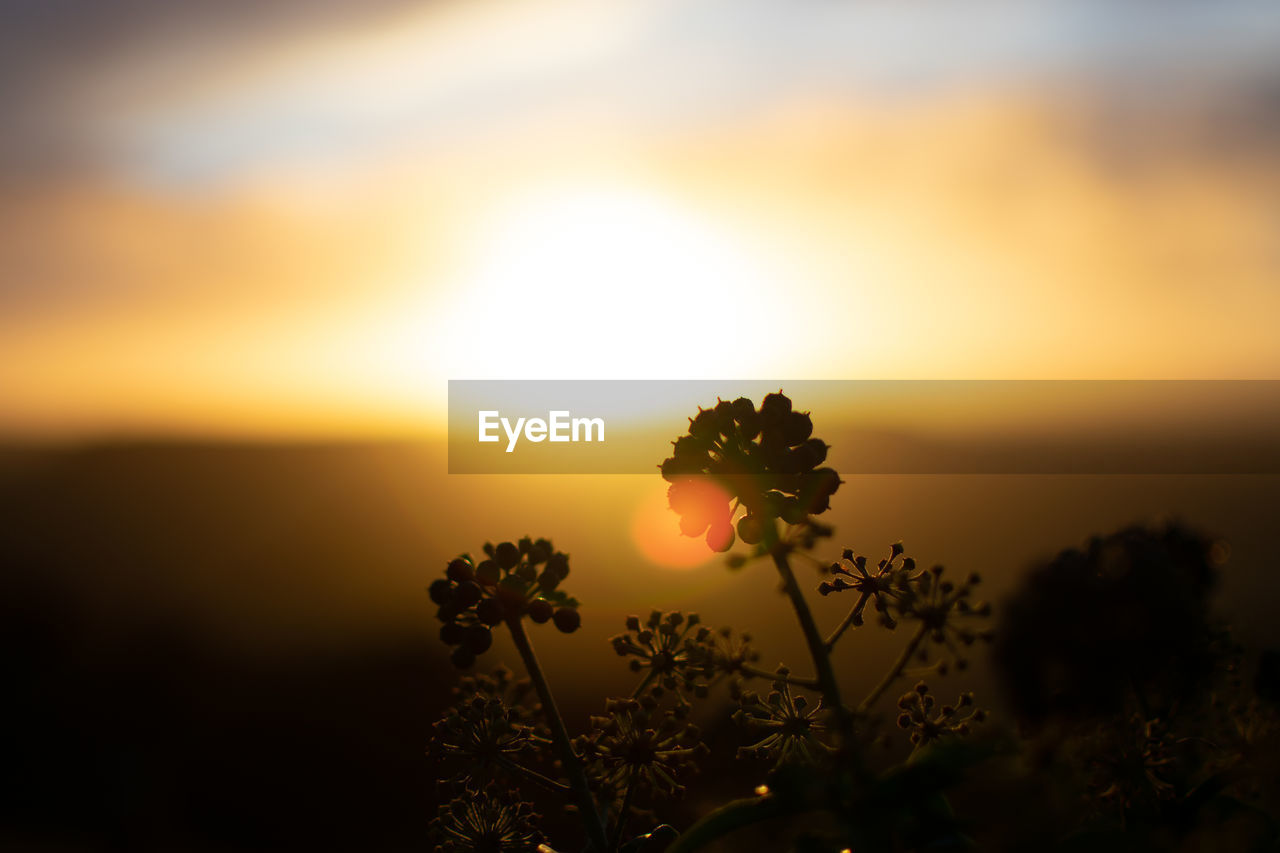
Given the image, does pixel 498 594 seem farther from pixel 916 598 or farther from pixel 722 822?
pixel 722 822

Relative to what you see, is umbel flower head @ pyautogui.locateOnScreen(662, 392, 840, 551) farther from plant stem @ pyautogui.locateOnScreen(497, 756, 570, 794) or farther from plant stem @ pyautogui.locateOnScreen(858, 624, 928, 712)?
plant stem @ pyautogui.locateOnScreen(497, 756, 570, 794)

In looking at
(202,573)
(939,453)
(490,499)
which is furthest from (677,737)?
(202,573)

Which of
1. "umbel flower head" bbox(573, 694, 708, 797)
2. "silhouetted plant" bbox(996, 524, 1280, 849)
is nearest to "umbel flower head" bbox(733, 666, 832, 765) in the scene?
"umbel flower head" bbox(573, 694, 708, 797)

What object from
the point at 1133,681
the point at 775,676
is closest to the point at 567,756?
the point at 775,676

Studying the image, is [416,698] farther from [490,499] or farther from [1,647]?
[1,647]

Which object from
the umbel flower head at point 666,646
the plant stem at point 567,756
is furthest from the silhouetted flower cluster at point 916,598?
the plant stem at point 567,756

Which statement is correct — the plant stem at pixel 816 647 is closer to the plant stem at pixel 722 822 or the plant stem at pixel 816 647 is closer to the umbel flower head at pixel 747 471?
the umbel flower head at pixel 747 471

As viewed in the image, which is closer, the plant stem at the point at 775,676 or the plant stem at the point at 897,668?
the plant stem at the point at 897,668
